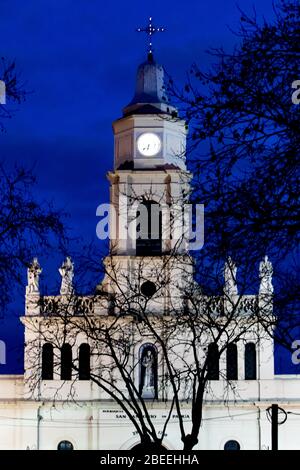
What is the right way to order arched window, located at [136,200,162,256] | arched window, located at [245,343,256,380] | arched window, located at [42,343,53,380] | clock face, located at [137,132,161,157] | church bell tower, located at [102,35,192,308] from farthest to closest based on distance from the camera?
clock face, located at [137,132,161,157], arched window, located at [245,343,256,380], arched window, located at [42,343,53,380], church bell tower, located at [102,35,192,308], arched window, located at [136,200,162,256]

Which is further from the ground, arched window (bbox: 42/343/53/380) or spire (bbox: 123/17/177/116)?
spire (bbox: 123/17/177/116)

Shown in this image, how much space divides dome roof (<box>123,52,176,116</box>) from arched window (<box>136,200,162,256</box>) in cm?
566

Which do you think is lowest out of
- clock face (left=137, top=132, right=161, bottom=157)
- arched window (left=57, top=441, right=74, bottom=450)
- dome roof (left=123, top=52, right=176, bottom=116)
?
arched window (left=57, top=441, right=74, bottom=450)

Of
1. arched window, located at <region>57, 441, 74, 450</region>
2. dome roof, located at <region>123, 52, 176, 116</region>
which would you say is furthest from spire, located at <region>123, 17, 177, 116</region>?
arched window, located at <region>57, 441, 74, 450</region>

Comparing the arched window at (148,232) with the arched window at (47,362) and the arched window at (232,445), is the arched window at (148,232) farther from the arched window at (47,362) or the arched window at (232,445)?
the arched window at (232,445)

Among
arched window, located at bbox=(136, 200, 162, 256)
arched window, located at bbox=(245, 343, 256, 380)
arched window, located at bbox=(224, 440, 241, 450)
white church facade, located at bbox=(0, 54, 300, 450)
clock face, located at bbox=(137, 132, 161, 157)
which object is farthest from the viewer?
clock face, located at bbox=(137, 132, 161, 157)

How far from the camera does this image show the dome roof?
65.9 meters

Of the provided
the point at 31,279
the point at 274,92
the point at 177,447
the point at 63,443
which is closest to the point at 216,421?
the point at 177,447

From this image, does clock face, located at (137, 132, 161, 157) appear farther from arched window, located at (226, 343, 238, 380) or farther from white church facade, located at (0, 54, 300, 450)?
arched window, located at (226, 343, 238, 380)

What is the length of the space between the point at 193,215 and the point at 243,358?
46737mm

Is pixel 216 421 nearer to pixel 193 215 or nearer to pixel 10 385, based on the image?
pixel 10 385

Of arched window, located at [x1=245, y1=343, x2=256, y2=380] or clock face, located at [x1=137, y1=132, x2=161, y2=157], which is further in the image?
clock face, located at [x1=137, y1=132, x2=161, y2=157]

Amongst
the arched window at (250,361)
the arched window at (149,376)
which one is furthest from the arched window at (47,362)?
the arched window at (250,361)
